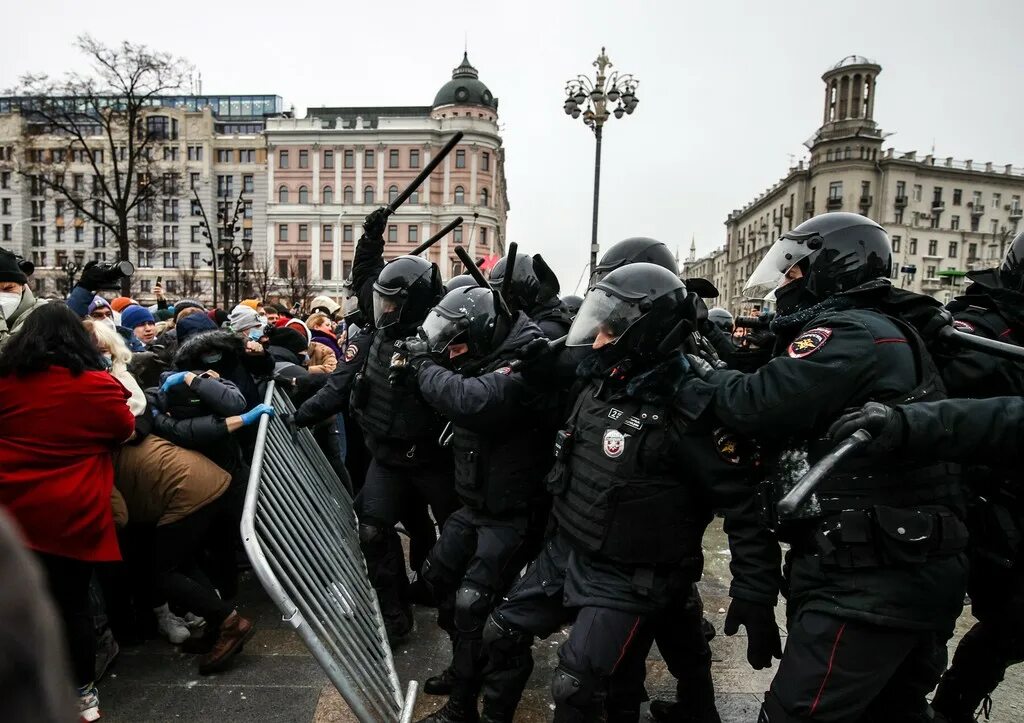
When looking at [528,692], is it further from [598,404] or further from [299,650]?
[598,404]

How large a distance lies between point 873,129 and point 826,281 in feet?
255

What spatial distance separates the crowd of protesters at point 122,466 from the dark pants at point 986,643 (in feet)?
11.5

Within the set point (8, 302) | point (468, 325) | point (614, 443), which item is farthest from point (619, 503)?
point (8, 302)

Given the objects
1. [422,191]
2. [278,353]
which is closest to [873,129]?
[422,191]

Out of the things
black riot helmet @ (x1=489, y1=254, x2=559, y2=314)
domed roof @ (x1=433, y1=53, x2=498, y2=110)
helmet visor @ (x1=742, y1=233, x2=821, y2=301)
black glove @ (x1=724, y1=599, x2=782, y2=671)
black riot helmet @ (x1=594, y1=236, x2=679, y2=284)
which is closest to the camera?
black glove @ (x1=724, y1=599, x2=782, y2=671)

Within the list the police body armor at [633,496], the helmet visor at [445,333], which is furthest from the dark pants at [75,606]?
the police body armor at [633,496]

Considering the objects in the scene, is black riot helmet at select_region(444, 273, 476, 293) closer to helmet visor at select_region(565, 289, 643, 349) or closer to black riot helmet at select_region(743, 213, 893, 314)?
helmet visor at select_region(565, 289, 643, 349)

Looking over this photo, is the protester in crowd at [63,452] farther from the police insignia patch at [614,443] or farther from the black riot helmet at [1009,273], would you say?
the black riot helmet at [1009,273]

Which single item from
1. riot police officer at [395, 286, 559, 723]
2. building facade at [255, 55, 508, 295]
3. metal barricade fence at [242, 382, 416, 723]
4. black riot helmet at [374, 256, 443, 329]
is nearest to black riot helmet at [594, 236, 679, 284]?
riot police officer at [395, 286, 559, 723]

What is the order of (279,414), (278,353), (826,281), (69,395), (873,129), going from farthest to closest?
(873,129)
(278,353)
(279,414)
(69,395)
(826,281)

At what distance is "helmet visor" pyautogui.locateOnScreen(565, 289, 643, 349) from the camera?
9.15 feet

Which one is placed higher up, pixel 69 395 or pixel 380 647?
pixel 69 395

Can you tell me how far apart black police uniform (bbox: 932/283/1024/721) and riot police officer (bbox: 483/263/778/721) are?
1.10m

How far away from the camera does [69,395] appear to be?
291cm
